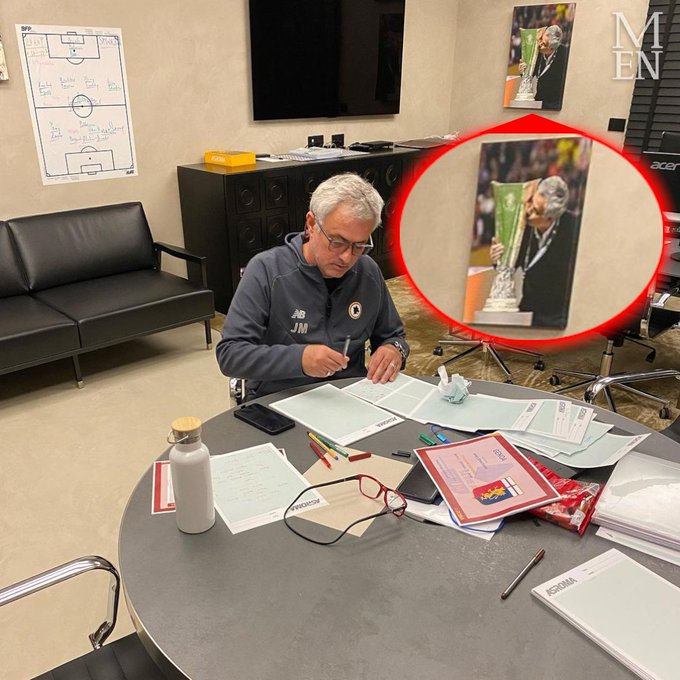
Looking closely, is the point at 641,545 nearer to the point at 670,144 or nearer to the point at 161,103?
the point at 670,144

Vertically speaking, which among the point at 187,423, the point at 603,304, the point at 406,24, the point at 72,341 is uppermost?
the point at 406,24

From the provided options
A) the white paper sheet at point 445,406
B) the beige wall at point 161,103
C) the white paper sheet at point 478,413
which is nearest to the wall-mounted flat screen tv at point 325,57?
the beige wall at point 161,103

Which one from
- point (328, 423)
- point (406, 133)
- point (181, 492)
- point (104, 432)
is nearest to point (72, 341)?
point (104, 432)

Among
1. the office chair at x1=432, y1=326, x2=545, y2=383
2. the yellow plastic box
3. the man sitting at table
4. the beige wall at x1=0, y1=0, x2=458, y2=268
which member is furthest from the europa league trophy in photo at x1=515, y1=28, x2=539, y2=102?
the man sitting at table

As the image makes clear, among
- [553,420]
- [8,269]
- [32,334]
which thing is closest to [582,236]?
[553,420]

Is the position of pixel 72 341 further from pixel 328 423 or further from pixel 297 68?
pixel 297 68

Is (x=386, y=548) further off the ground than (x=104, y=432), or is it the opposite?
(x=386, y=548)

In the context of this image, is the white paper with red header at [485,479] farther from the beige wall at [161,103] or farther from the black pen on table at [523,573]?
the beige wall at [161,103]

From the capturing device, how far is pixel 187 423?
991mm

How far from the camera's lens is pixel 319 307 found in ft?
5.84

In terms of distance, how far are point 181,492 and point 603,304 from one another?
0.77 m

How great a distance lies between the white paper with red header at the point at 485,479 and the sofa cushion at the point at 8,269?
2.77 m

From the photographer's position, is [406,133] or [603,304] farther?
[406,133]

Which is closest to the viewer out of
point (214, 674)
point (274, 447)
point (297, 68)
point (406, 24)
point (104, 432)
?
point (214, 674)
